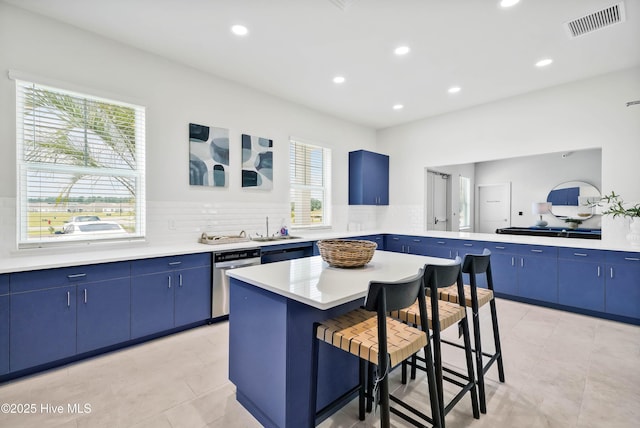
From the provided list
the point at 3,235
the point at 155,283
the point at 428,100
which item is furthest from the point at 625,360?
the point at 3,235

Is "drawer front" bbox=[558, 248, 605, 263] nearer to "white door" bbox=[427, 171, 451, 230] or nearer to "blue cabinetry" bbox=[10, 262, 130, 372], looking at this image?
"white door" bbox=[427, 171, 451, 230]

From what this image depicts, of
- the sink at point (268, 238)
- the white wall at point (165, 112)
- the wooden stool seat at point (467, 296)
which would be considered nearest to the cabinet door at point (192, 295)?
the white wall at point (165, 112)

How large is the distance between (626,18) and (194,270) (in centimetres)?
Result: 478

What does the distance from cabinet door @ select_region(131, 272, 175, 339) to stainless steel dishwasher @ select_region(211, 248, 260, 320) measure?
44cm

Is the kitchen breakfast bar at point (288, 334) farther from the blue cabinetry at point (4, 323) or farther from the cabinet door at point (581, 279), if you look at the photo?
the cabinet door at point (581, 279)

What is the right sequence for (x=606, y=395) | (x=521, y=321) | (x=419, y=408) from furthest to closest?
(x=521, y=321), (x=606, y=395), (x=419, y=408)

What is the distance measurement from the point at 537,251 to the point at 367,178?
115 inches

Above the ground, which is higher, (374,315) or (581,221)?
(581,221)

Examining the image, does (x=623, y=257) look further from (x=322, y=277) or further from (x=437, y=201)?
(x=322, y=277)

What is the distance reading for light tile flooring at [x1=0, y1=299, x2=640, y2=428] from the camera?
6.13ft

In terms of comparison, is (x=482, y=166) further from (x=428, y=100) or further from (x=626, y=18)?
(x=626, y=18)

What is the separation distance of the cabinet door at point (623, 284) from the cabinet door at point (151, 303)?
4.83 meters

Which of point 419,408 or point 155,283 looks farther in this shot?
point 155,283

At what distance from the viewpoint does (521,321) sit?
349 cm
